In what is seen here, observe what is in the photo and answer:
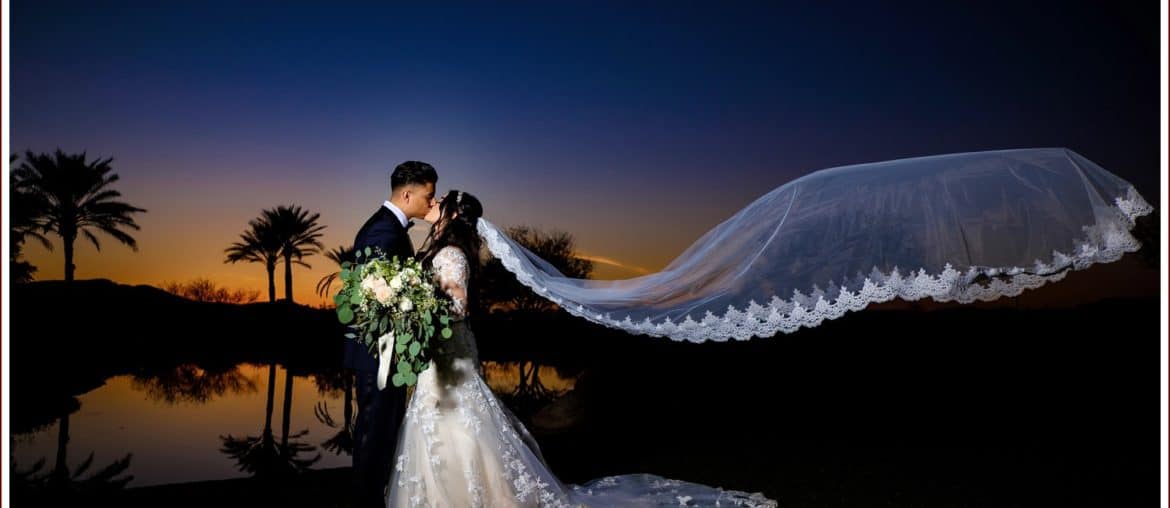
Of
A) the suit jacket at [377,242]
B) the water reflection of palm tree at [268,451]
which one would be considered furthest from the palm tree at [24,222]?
the suit jacket at [377,242]

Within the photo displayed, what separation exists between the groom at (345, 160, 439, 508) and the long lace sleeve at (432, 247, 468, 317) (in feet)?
0.70

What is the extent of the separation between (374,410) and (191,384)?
15.1 m

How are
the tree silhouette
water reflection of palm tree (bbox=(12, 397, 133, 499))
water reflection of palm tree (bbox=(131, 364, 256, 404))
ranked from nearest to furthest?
1. water reflection of palm tree (bbox=(12, 397, 133, 499))
2. water reflection of palm tree (bbox=(131, 364, 256, 404))
3. the tree silhouette

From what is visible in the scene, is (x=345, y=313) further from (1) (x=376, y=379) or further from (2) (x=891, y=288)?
(2) (x=891, y=288)

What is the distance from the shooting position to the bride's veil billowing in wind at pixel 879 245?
4.28 meters

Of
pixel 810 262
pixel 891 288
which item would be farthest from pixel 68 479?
pixel 891 288

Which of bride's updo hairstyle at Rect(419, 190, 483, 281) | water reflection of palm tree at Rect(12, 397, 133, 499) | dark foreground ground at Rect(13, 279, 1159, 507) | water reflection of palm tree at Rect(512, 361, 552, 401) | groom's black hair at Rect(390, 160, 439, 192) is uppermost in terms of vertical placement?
groom's black hair at Rect(390, 160, 439, 192)

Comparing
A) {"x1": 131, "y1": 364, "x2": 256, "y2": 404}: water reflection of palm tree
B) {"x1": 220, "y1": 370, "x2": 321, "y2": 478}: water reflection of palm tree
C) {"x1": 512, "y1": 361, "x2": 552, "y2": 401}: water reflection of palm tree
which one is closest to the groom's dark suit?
{"x1": 220, "y1": 370, "x2": 321, "y2": 478}: water reflection of palm tree

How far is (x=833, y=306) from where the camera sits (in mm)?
4477

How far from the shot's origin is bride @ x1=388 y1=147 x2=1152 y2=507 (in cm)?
425

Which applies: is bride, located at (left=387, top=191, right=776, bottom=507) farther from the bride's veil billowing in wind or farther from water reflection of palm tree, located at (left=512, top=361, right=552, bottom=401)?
water reflection of palm tree, located at (left=512, top=361, right=552, bottom=401)

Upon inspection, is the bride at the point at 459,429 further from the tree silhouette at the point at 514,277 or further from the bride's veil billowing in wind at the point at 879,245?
the tree silhouette at the point at 514,277

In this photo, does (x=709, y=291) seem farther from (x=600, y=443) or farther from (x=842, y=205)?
(x=600, y=443)

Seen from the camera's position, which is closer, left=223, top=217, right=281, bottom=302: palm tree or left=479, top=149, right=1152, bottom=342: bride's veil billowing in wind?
left=479, top=149, right=1152, bottom=342: bride's veil billowing in wind
